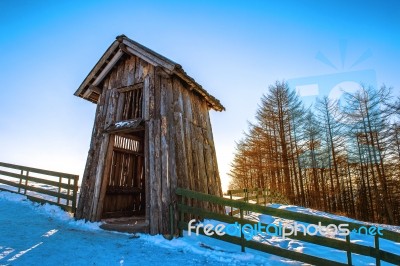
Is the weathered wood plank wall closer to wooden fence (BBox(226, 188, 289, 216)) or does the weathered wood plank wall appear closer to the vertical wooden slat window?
the vertical wooden slat window

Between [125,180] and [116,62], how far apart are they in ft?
16.6

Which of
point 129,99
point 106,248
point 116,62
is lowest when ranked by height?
point 106,248

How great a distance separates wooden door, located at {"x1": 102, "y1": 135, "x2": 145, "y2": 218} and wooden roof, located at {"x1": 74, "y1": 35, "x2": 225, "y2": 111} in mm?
2323

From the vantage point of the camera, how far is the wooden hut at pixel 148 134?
281 inches

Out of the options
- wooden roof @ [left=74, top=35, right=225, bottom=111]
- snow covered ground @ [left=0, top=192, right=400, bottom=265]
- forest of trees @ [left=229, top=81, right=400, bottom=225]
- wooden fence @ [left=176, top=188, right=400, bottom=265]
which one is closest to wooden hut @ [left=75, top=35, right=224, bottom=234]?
wooden roof @ [left=74, top=35, right=225, bottom=111]

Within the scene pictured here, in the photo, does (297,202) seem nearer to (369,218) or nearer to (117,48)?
(369,218)

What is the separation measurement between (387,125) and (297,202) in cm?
961

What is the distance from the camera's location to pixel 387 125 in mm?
19406

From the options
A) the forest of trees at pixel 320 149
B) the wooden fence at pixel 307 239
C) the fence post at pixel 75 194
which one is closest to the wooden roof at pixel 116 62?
the fence post at pixel 75 194

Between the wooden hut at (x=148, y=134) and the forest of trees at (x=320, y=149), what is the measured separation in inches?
456

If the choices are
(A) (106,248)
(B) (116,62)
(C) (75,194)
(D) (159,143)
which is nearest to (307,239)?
(A) (106,248)

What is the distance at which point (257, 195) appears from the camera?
13828 millimetres

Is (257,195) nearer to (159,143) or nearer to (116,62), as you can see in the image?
(159,143)

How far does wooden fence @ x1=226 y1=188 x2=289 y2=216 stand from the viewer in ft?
39.9
